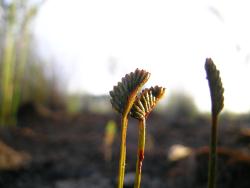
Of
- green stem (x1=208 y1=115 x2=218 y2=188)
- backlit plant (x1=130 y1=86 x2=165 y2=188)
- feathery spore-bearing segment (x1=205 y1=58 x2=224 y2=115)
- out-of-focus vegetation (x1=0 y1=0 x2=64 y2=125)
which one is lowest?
green stem (x1=208 y1=115 x2=218 y2=188)

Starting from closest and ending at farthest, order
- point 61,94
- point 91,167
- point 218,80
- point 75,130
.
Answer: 1. point 218,80
2. point 91,167
3. point 75,130
4. point 61,94

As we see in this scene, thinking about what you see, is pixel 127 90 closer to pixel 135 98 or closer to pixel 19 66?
pixel 135 98

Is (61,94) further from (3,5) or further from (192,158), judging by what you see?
(192,158)

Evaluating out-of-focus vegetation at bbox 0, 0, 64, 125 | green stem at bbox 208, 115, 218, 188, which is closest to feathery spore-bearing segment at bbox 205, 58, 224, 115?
green stem at bbox 208, 115, 218, 188

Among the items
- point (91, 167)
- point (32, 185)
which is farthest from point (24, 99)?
point (32, 185)

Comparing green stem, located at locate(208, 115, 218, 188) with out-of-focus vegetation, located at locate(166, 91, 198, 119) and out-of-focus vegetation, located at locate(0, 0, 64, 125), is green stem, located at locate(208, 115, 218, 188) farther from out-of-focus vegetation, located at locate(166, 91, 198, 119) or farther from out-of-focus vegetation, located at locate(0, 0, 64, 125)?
out-of-focus vegetation, located at locate(166, 91, 198, 119)

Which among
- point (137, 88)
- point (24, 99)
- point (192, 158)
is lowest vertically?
point (192, 158)

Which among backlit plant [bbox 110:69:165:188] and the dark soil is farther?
the dark soil
